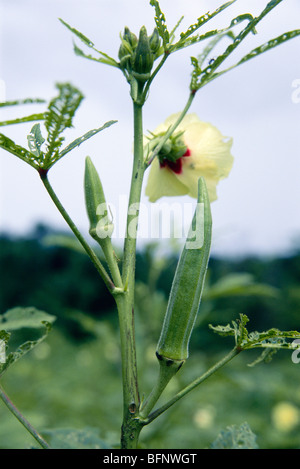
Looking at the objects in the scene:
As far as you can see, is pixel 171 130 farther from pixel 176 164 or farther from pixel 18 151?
pixel 18 151

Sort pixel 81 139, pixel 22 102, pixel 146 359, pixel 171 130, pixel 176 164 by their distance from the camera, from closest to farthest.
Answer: pixel 22 102 < pixel 81 139 < pixel 171 130 < pixel 176 164 < pixel 146 359

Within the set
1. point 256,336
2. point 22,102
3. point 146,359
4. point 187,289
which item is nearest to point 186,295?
point 187,289

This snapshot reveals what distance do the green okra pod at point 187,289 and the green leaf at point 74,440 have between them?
0.28 m

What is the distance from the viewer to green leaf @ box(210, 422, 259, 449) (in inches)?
32.6

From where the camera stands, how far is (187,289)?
28.2 inches

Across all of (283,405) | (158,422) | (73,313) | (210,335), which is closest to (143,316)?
(158,422)

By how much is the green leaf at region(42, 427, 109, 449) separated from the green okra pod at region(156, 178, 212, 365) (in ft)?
0.93

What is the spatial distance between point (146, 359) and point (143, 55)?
152 centimetres

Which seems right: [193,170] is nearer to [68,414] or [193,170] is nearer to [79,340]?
→ [68,414]

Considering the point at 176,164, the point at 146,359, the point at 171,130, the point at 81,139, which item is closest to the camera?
the point at 81,139

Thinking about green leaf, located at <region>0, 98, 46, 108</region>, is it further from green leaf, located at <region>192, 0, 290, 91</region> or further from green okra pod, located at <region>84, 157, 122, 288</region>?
green leaf, located at <region>192, 0, 290, 91</region>

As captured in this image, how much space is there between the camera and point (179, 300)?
2.35 feet

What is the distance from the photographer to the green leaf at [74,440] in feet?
2.87

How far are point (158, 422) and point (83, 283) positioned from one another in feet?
23.3
